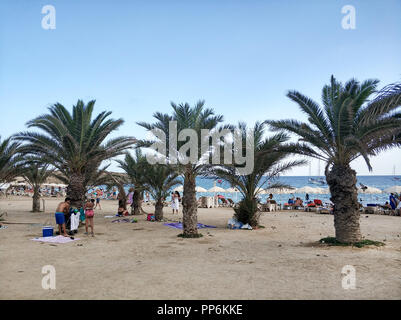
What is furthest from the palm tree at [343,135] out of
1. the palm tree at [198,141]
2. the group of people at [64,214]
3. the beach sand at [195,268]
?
the group of people at [64,214]

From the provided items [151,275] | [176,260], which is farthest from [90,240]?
[151,275]

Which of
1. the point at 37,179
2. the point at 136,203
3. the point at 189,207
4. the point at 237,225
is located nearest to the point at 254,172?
the point at 237,225

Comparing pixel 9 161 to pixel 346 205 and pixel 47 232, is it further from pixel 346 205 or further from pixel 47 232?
pixel 346 205

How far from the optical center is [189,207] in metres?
11.1

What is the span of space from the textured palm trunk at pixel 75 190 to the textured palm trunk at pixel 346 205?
10276mm

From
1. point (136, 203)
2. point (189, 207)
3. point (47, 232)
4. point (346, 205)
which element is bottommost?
point (47, 232)

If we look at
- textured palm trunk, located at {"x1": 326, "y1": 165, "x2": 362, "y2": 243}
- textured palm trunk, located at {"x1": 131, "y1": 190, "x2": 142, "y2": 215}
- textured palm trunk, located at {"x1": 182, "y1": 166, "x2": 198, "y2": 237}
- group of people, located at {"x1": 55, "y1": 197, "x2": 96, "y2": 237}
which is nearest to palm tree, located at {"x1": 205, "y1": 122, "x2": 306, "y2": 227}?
textured palm trunk, located at {"x1": 182, "y1": 166, "x2": 198, "y2": 237}

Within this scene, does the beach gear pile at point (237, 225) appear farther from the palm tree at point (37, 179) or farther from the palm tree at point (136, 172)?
the palm tree at point (37, 179)

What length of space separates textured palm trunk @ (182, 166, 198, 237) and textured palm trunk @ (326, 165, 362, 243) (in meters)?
4.90

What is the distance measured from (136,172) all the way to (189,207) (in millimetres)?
7764

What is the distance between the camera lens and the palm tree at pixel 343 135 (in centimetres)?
832

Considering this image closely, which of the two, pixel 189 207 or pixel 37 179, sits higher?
pixel 37 179

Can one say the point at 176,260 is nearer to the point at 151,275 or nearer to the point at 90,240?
the point at 151,275
